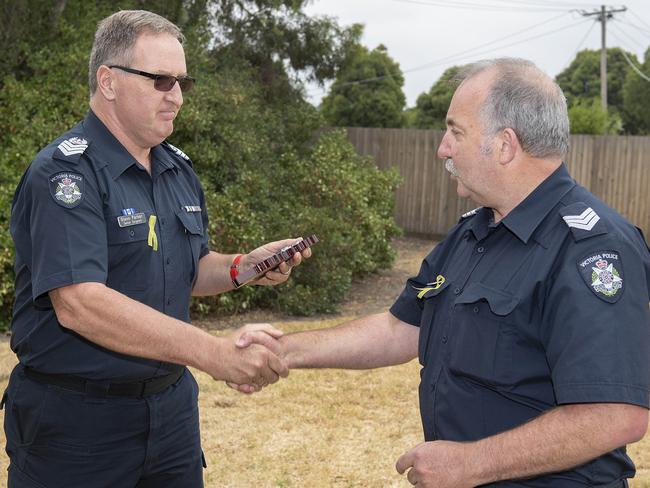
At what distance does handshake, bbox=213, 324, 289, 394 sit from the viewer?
3.12 meters

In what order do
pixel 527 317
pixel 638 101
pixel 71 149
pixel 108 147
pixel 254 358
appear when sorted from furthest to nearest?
pixel 638 101 < pixel 254 358 < pixel 108 147 < pixel 71 149 < pixel 527 317

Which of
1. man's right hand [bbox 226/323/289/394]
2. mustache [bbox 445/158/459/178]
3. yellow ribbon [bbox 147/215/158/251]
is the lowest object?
man's right hand [bbox 226/323/289/394]

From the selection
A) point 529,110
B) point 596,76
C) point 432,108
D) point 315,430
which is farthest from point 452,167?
point 596,76

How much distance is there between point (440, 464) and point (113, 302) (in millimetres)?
1226

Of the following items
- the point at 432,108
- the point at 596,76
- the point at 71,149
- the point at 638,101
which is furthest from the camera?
the point at 596,76

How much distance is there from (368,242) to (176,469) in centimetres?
841

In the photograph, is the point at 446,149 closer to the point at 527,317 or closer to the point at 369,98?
the point at 527,317

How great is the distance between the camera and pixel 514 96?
2.52 metres

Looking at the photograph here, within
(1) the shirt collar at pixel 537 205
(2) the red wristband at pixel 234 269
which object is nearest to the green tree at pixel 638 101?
(2) the red wristband at pixel 234 269

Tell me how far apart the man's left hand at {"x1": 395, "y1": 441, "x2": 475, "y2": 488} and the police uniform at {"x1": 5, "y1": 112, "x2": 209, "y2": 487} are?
44.0 inches

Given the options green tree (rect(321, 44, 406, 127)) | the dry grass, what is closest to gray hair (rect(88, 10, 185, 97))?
the dry grass

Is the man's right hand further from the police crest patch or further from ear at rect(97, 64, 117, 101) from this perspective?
the police crest patch

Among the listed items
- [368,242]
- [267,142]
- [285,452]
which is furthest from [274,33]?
[285,452]

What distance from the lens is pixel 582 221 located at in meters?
2.38
